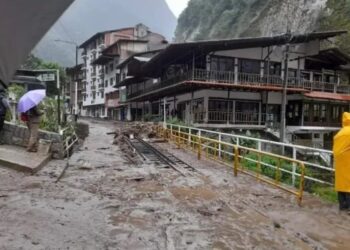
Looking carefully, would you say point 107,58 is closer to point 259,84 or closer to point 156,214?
point 259,84

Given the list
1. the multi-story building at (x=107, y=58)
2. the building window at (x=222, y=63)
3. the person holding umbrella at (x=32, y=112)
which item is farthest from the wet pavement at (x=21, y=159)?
the multi-story building at (x=107, y=58)

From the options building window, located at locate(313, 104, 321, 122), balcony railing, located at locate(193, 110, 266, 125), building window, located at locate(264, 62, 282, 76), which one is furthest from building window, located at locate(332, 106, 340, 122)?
balcony railing, located at locate(193, 110, 266, 125)

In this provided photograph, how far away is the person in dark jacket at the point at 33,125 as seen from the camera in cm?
1234

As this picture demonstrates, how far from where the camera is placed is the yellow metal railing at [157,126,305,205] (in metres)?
10.1

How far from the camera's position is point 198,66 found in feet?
105

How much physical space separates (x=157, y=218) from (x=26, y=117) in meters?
6.53

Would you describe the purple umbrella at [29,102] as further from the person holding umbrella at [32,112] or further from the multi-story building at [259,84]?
the multi-story building at [259,84]

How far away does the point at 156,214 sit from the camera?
7.64 m

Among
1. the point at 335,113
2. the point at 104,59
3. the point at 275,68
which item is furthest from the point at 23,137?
the point at 104,59

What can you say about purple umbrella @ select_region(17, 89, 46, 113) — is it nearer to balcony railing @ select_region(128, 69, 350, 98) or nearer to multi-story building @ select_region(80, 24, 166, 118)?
balcony railing @ select_region(128, 69, 350, 98)

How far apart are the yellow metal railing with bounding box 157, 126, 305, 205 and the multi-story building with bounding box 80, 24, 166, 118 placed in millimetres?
38748

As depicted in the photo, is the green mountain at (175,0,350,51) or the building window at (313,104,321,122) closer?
the building window at (313,104,321,122)

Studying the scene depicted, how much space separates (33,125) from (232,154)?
6119 mm

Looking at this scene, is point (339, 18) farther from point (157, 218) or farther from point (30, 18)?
point (30, 18)
